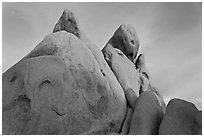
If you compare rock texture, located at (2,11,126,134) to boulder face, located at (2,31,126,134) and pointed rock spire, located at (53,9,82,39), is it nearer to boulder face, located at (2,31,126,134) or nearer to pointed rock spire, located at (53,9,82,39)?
boulder face, located at (2,31,126,134)

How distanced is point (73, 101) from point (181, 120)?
301 cm

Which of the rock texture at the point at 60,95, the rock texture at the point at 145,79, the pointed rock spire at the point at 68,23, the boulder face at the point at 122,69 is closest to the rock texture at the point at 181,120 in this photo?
the rock texture at the point at 60,95

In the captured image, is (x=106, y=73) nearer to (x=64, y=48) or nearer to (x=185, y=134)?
(x=64, y=48)

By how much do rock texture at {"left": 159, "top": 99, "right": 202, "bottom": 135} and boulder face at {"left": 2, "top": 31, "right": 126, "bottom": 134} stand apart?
138 cm

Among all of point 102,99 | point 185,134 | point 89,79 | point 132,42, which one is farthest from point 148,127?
point 132,42

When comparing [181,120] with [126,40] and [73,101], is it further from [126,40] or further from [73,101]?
[126,40]

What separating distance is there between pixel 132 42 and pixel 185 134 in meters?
5.39

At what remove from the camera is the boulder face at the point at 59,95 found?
6727 mm

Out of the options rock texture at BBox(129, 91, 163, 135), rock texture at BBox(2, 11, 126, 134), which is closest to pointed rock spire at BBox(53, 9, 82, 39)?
rock texture at BBox(2, 11, 126, 134)

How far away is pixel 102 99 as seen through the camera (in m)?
7.69

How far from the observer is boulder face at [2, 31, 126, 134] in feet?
22.1

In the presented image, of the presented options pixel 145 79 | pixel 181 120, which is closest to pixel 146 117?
pixel 181 120

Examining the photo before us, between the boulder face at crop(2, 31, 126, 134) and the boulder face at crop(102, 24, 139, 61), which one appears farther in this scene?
the boulder face at crop(102, 24, 139, 61)

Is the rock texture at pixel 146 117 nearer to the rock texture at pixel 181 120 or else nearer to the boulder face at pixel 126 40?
the rock texture at pixel 181 120
